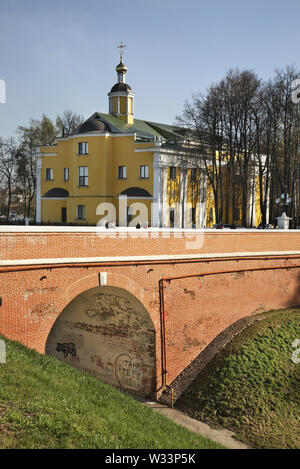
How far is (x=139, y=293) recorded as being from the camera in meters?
14.8

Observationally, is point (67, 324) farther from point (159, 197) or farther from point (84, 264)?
point (159, 197)

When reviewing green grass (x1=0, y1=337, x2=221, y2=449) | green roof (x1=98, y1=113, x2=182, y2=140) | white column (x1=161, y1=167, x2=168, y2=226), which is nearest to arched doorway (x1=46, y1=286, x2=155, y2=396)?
green grass (x1=0, y1=337, x2=221, y2=449)

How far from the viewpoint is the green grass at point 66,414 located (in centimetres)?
775

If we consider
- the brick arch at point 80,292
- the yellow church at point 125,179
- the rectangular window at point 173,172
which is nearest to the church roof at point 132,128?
the yellow church at point 125,179

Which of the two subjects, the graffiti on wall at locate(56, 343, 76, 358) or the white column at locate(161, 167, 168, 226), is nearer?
the graffiti on wall at locate(56, 343, 76, 358)

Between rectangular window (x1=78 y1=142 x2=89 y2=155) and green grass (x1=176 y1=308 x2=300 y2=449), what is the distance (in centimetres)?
2336

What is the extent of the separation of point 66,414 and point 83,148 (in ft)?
101

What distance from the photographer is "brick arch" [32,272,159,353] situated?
40.1ft

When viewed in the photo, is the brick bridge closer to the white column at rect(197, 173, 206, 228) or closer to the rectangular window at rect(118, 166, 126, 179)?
the white column at rect(197, 173, 206, 228)

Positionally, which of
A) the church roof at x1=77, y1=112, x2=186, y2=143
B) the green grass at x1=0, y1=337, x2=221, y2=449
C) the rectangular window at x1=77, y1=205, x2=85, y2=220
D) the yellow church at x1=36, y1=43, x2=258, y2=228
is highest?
the church roof at x1=77, y1=112, x2=186, y2=143

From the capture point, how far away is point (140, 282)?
14836 millimetres

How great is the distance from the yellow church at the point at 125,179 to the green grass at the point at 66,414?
23.7 meters
